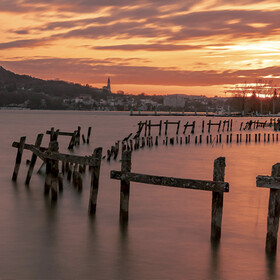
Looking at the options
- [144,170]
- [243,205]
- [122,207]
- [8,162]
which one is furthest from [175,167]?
[122,207]

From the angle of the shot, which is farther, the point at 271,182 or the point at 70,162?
the point at 70,162

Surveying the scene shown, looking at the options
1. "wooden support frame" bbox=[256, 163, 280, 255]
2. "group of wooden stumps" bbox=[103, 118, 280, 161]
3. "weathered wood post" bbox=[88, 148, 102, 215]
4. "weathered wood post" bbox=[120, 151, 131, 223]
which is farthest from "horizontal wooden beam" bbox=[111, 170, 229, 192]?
"group of wooden stumps" bbox=[103, 118, 280, 161]

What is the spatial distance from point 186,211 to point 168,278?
720 centimetres

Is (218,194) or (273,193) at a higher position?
(273,193)

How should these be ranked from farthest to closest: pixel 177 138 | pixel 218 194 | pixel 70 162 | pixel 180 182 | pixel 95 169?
1. pixel 177 138
2. pixel 70 162
3. pixel 95 169
4. pixel 180 182
5. pixel 218 194

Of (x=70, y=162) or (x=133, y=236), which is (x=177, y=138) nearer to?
(x=70, y=162)

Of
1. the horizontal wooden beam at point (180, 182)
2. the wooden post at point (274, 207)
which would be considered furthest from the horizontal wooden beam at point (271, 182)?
the horizontal wooden beam at point (180, 182)

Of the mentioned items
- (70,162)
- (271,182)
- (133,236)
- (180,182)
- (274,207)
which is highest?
(271,182)

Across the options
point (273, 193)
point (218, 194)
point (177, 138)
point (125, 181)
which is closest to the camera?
point (273, 193)

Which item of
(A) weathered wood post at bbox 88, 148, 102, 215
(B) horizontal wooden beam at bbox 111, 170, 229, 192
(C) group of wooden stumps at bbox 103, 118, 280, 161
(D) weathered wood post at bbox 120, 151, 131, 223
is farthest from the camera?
(C) group of wooden stumps at bbox 103, 118, 280, 161

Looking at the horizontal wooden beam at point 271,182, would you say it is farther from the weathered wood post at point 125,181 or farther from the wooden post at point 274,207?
the weathered wood post at point 125,181

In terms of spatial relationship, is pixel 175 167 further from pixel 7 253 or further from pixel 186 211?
pixel 7 253

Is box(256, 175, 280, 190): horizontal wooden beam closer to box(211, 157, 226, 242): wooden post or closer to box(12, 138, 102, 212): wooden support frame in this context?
box(211, 157, 226, 242): wooden post

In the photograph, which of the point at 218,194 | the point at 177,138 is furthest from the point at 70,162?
the point at 177,138
